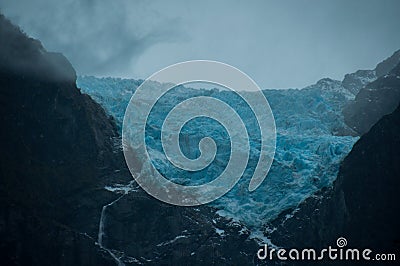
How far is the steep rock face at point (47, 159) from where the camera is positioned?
3388 inches

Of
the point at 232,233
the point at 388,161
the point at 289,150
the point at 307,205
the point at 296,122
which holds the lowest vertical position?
the point at 232,233

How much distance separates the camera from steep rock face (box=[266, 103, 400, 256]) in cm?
10050

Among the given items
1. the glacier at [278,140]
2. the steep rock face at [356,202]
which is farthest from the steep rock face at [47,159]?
the steep rock face at [356,202]

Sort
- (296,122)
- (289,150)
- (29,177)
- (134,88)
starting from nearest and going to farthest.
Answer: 1. (29,177)
2. (289,150)
3. (296,122)
4. (134,88)

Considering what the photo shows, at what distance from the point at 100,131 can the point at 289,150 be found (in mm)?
38374

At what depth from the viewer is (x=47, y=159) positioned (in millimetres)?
99938

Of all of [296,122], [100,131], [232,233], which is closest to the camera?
[232,233]

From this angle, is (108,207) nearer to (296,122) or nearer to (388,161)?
(388,161)

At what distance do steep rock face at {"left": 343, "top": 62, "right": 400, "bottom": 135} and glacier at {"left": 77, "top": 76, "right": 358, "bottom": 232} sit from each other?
3.64 m

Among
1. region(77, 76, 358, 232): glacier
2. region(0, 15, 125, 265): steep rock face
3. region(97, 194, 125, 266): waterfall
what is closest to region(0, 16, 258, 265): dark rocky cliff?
region(0, 15, 125, 265): steep rock face

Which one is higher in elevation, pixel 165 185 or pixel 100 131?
pixel 100 131

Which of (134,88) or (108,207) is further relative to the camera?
(134,88)

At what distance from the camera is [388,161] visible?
10456 centimetres

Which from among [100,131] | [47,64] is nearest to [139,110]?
[100,131]
